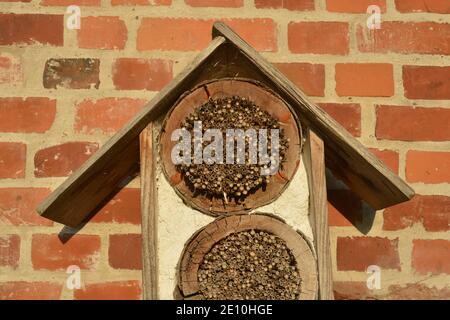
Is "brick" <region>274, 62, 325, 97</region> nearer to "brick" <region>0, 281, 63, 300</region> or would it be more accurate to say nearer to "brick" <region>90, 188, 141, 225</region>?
"brick" <region>90, 188, 141, 225</region>

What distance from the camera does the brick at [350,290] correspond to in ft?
4.63

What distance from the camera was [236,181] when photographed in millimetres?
1197

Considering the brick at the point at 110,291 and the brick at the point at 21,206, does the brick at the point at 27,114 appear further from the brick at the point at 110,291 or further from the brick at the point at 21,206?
the brick at the point at 110,291

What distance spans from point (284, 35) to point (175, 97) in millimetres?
369

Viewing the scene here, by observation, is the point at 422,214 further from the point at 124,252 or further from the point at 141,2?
the point at 141,2

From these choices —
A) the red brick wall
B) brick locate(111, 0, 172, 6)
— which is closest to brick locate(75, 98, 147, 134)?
the red brick wall

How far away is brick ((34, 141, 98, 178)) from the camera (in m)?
1.43

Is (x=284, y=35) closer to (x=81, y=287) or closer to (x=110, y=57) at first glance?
(x=110, y=57)

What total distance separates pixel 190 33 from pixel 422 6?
0.51 metres

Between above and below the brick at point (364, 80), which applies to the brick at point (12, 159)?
below

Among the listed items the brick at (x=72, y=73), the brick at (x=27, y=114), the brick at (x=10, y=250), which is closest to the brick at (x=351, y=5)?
the brick at (x=72, y=73)

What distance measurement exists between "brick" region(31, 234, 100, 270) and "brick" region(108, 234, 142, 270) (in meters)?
0.03

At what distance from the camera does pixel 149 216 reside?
118 cm

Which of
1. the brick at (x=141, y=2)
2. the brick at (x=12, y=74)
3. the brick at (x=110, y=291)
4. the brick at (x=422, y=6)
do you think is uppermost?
the brick at (x=141, y=2)
